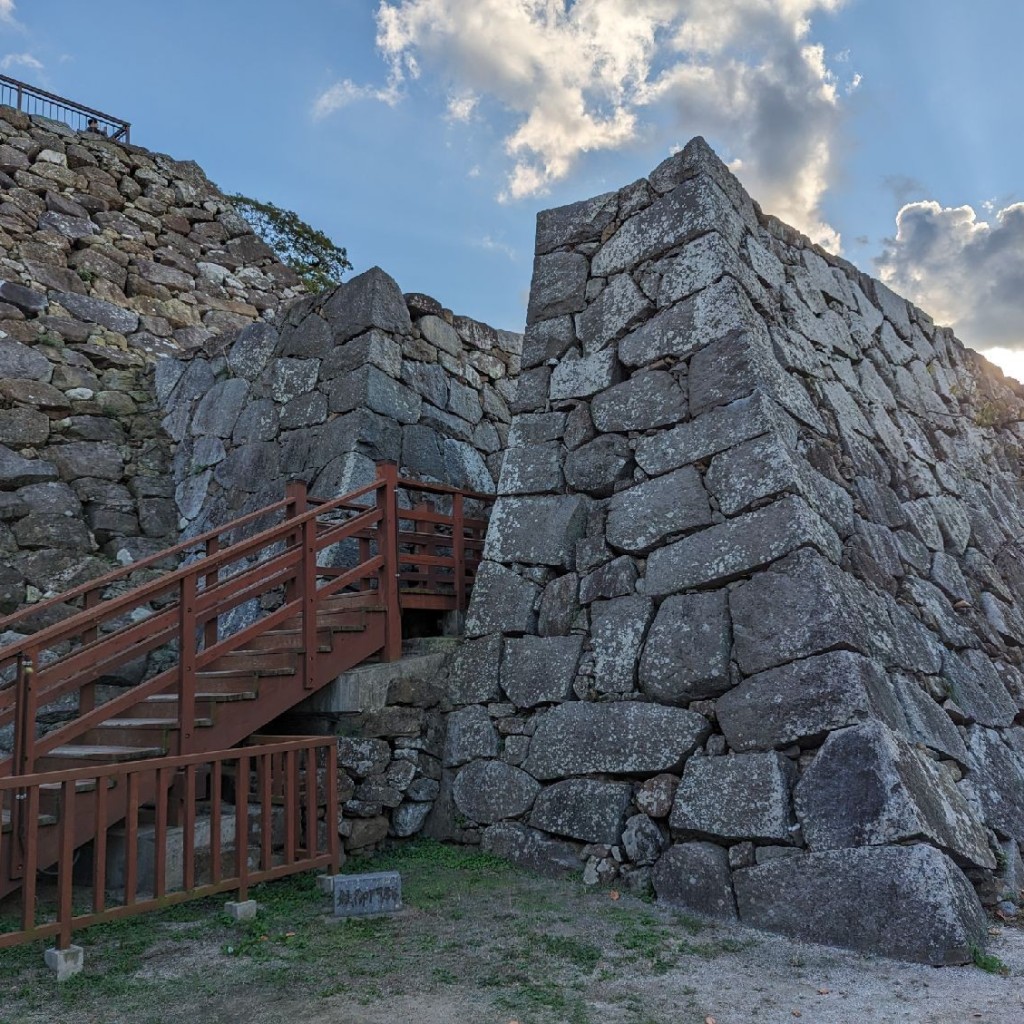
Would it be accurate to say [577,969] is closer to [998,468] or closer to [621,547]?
[621,547]

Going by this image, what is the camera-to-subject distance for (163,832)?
3.62 meters

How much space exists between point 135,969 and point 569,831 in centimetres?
215

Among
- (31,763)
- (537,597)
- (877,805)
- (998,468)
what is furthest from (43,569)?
(998,468)

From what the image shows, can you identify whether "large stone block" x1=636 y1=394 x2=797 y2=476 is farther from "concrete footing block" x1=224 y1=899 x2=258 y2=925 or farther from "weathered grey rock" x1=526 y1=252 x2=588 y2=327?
"concrete footing block" x1=224 y1=899 x2=258 y2=925

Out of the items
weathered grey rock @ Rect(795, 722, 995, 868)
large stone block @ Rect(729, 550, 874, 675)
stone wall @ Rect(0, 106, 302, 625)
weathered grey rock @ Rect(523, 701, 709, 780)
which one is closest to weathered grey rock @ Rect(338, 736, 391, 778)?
weathered grey rock @ Rect(523, 701, 709, 780)

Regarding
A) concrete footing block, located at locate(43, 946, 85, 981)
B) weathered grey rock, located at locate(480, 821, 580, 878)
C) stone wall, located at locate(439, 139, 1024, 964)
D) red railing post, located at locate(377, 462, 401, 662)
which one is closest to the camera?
concrete footing block, located at locate(43, 946, 85, 981)

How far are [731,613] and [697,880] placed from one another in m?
1.28

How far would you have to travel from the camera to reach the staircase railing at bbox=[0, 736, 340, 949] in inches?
131

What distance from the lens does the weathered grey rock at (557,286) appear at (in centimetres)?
608

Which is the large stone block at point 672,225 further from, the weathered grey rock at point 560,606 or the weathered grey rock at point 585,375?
the weathered grey rock at point 560,606

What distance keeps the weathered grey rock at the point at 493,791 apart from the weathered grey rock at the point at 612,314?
108 inches

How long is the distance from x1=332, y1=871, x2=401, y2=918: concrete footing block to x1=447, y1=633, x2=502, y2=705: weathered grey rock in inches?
54.0

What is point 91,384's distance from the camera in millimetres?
8492

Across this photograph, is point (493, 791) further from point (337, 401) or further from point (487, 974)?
point (337, 401)
